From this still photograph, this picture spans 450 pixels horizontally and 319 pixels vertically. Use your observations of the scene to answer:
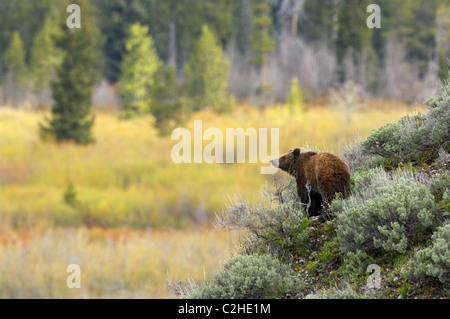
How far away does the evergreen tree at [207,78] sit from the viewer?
4034 cm

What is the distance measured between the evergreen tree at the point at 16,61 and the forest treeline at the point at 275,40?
0.29 feet

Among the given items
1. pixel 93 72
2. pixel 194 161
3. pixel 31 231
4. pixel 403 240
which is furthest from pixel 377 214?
pixel 93 72

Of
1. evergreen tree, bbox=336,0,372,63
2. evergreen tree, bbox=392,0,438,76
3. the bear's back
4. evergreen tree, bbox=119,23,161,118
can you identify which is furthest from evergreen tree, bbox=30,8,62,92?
the bear's back

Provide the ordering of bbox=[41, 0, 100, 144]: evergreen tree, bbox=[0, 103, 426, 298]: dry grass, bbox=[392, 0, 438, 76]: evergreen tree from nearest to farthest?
1. bbox=[0, 103, 426, 298]: dry grass
2. bbox=[41, 0, 100, 144]: evergreen tree
3. bbox=[392, 0, 438, 76]: evergreen tree

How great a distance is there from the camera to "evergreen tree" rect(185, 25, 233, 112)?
132ft

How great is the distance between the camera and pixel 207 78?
40656 millimetres

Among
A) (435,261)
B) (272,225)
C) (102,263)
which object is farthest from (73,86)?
(435,261)

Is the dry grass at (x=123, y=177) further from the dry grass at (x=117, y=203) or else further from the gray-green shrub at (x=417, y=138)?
the gray-green shrub at (x=417, y=138)

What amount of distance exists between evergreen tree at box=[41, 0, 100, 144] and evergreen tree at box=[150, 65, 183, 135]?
4005mm

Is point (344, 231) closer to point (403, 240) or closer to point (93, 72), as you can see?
point (403, 240)

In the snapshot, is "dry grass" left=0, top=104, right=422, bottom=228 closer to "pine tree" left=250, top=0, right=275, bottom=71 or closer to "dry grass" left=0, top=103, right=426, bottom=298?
"dry grass" left=0, top=103, right=426, bottom=298

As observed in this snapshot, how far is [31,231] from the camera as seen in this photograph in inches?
936
